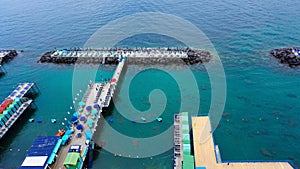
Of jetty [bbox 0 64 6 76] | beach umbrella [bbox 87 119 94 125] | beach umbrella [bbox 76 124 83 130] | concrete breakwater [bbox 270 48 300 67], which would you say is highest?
jetty [bbox 0 64 6 76]

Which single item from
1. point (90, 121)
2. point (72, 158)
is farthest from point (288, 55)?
point (72, 158)

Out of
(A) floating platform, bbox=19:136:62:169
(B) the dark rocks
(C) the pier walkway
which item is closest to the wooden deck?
(A) floating platform, bbox=19:136:62:169

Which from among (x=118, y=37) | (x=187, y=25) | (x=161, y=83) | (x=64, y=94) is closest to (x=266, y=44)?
(x=187, y=25)

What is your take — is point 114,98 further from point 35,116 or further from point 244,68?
point 244,68

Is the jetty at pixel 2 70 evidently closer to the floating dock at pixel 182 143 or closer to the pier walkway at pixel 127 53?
the pier walkway at pixel 127 53

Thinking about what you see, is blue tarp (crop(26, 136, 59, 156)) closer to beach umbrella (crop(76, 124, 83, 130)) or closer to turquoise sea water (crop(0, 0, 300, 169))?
beach umbrella (crop(76, 124, 83, 130))

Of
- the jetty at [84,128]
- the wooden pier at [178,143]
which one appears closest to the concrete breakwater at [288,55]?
the wooden pier at [178,143]

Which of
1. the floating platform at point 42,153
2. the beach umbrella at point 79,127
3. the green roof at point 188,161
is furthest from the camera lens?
the beach umbrella at point 79,127
